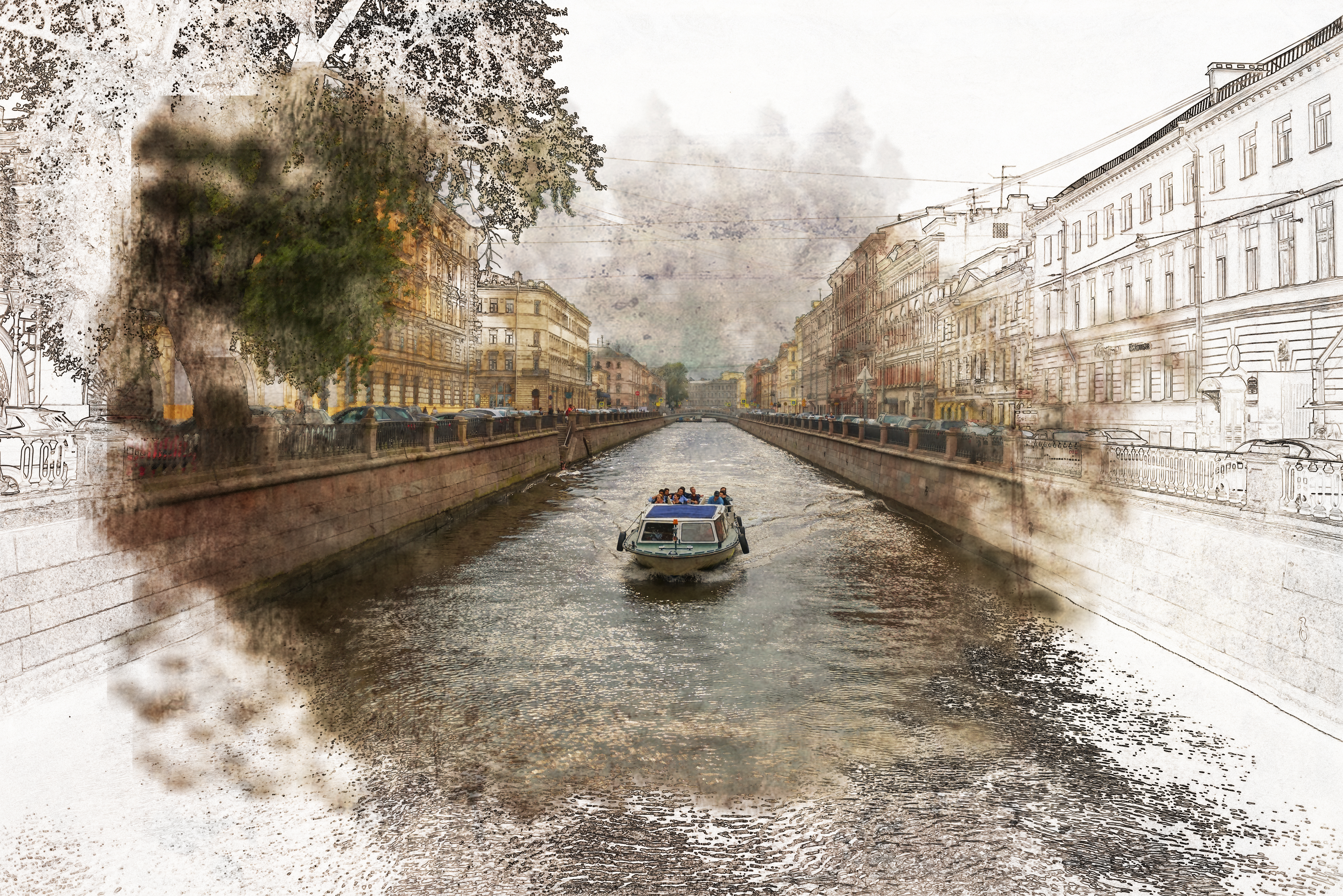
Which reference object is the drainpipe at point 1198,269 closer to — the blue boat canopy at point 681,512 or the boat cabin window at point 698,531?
the blue boat canopy at point 681,512

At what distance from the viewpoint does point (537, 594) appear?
16.2 meters

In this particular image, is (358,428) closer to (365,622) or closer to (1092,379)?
(365,622)

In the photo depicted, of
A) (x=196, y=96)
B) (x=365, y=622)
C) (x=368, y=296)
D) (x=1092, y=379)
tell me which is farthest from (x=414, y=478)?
(x=1092, y=379)

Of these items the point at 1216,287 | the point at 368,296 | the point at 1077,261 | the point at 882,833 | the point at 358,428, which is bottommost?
the point at 882,833

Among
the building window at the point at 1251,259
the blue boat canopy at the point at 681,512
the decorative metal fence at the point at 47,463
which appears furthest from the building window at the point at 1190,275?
the decorative metal fence at the point at 47,463

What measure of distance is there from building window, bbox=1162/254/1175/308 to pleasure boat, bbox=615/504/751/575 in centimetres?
2152

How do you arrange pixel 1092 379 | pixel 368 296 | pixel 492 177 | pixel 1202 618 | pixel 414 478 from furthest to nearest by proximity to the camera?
1. pixel 1092 379
2. pixel 414 478
3. pixel 492 177
4. pixel 368 296
5. pixel 1202 618

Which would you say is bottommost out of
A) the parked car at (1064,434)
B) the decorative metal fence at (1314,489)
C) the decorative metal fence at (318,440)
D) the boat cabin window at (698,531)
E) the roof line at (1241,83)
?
the boat cabin window at (698,531)

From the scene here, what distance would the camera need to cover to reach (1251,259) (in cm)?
2503

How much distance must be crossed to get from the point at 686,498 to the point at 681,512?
151cm

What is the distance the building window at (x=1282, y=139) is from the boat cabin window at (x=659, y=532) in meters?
19.8

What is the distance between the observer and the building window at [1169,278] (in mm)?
30594

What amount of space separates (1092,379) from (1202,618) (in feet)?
94.9

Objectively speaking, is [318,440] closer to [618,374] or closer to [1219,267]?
[1219,267]
